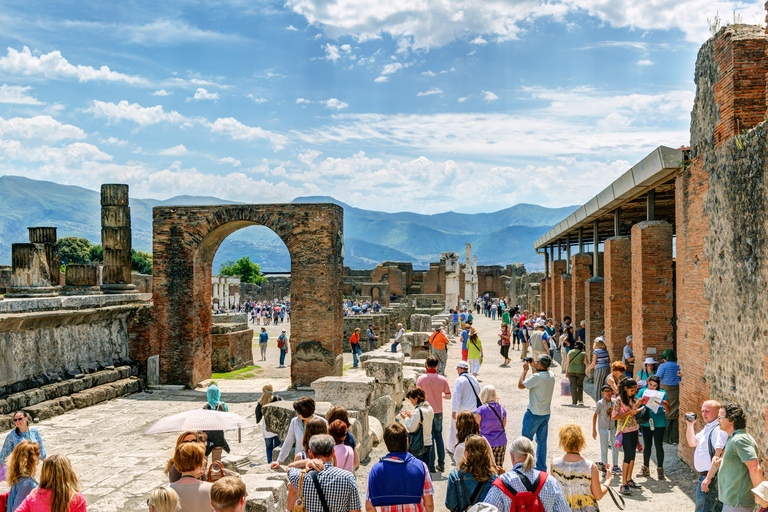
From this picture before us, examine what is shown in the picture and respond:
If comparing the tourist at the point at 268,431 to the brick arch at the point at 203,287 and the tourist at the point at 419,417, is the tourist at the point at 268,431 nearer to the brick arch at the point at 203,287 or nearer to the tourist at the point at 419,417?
the tourist at the point at 419,417

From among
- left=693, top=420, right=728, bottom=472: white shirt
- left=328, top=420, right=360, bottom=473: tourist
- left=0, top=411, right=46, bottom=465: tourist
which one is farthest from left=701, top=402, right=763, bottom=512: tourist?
left=0, top=411, right=46, bottom=465: tourist

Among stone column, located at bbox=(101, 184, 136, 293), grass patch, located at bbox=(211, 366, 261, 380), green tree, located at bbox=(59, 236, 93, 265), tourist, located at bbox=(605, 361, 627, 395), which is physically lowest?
grass patch, located at bbox=(211, 366, 261, 380)

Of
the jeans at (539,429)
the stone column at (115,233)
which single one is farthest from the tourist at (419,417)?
the stone column at (115,233)

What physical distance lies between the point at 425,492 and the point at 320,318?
37.9 feet

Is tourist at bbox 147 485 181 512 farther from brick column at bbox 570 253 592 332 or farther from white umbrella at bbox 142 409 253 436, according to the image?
brick column at bbox 570 253 592 332

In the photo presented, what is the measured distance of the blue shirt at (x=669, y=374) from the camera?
934cm

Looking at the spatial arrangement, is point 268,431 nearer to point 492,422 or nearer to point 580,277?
point 492,422

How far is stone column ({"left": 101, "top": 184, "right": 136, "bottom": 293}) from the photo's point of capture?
18.2 meters

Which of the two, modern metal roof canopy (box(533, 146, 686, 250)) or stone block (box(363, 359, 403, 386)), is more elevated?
modern metal roof canopy (box(533, 146, 686, 250))

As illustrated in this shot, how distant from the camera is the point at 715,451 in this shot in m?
5.68

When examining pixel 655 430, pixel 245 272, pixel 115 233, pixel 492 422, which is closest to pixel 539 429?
pixel 492 422

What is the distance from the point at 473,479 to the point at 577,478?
909 mm

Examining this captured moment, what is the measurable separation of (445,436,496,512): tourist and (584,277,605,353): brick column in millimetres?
12364

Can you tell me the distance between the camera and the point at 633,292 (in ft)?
38.5
